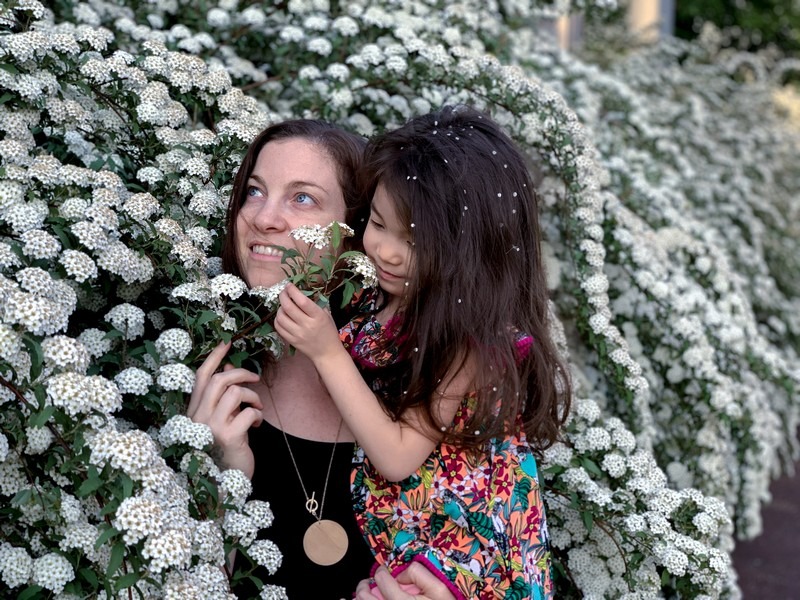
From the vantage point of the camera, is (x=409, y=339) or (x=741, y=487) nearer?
(x=409, y=339)

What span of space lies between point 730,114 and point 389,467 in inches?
241

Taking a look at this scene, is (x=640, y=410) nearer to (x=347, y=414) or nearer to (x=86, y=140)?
(x=347, y=414)

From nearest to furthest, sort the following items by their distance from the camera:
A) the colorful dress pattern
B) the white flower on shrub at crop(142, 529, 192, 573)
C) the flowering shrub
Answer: the white flower on shrub at crop(142, 529, 192, 573) < the flowering shrub < the colorful dress pattern

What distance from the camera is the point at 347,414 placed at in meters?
1.64

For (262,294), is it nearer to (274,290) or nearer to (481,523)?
(274,290)

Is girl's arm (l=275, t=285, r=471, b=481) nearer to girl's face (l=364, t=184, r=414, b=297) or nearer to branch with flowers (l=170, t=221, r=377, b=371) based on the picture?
branch with flowers (l=170, t=221, r=377, b=371)

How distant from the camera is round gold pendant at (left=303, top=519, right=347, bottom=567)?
1.82 meters

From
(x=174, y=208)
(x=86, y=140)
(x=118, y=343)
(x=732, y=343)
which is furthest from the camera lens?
(x=732, y=343)

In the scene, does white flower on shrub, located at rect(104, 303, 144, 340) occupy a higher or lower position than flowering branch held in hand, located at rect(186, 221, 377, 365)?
lower

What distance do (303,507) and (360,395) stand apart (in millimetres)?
357

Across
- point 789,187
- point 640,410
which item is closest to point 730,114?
point 789,187

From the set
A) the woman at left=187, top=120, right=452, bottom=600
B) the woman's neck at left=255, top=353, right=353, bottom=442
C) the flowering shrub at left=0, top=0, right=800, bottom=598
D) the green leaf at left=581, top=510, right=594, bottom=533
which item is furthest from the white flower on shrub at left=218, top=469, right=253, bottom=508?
the green leaf at left=581, top=510, right=594, bottom=533

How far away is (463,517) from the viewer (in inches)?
69.5

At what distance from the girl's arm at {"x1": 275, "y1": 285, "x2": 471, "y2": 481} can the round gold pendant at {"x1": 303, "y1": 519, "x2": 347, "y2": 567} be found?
0.22 m
